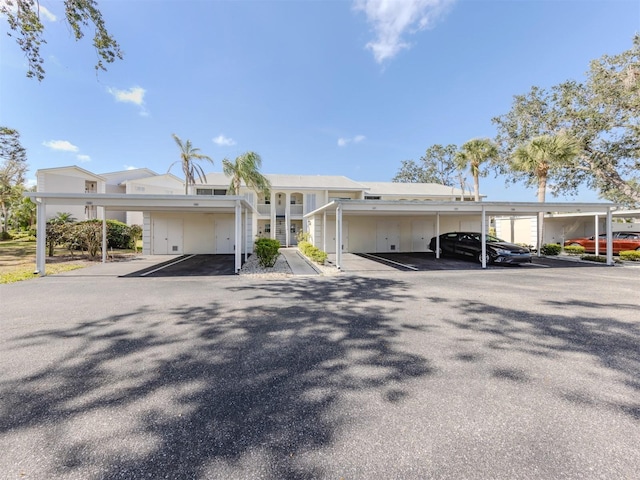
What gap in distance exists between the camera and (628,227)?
20.2m

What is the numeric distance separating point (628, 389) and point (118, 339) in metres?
6.23

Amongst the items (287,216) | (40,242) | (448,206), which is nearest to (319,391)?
(448,206)

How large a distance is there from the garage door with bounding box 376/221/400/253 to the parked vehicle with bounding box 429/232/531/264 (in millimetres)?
2529

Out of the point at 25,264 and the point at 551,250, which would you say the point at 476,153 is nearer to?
the point at 551,250

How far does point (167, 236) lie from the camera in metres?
17.2

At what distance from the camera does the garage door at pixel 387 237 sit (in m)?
18.8

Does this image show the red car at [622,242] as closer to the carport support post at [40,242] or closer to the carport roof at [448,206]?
the carport roof at [448,206]

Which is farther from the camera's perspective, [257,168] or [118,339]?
[257,168]

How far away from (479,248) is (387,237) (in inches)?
245

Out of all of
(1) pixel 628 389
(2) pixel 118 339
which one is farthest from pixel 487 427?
(2) pixel 118 339

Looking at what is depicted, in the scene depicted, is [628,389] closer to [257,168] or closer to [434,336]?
[434,336]

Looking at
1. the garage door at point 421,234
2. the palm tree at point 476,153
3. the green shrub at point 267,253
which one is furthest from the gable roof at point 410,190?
the green shrub at point 267,253

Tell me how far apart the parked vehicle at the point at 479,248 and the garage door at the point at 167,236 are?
52.3 feet

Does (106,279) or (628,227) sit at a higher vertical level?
(628,227)
